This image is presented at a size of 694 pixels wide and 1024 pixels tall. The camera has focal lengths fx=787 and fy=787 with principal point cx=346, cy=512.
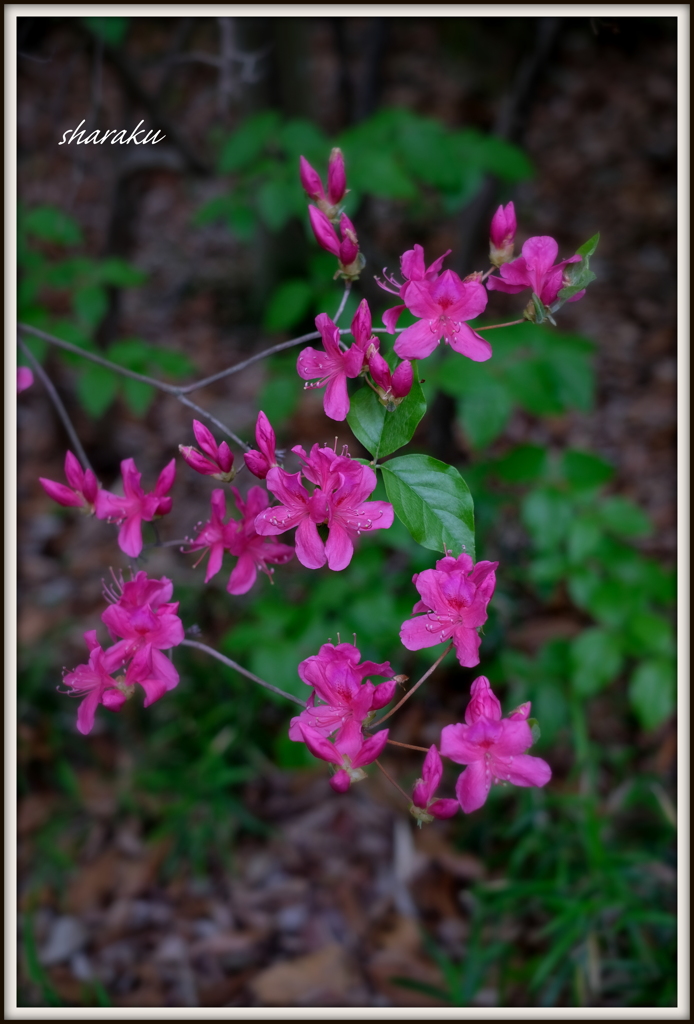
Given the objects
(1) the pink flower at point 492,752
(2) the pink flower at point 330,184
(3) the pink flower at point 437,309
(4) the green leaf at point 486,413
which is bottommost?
(4) the green leaf at point 486,413

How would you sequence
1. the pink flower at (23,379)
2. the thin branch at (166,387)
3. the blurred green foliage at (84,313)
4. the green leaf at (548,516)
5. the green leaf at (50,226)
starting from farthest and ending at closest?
the green leaf at (50,226) < the blurred green foliage at (84,313) < the green leaf at (548,516) < the pink flower at (23,379) < the thin branch at (166,387)

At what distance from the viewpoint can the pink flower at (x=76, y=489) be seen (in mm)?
1250

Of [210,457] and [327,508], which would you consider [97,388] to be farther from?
[327,508]

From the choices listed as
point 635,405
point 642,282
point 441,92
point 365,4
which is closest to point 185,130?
point 441,92

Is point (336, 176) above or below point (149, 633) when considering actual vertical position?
above

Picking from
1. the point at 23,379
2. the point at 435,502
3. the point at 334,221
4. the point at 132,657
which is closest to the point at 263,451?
the point at 435,502

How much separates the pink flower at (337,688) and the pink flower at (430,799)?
0.10 metres

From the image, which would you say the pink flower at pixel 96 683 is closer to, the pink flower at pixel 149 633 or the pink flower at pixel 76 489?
the pink flower at pixel 149 633

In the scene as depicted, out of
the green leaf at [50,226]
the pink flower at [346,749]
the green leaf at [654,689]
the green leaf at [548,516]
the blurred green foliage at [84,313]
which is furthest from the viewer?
the green leaf at [50,226]

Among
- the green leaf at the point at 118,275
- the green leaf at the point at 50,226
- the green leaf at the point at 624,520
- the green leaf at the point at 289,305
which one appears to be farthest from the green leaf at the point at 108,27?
the green leaf at the point at 624,520

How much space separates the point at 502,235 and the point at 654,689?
1.25 m

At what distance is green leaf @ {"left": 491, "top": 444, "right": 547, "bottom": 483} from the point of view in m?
2.10

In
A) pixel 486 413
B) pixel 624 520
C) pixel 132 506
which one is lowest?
pixel 624 520

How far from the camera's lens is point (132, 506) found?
125 cm
